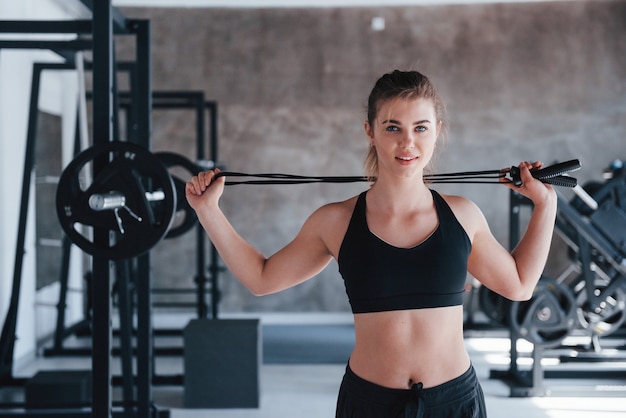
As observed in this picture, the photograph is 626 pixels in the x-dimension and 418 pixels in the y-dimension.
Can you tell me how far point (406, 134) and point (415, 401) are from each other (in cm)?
56

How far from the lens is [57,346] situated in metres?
5.43

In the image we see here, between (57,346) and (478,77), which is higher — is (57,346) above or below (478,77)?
below

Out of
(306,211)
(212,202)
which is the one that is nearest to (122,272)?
(212,202)

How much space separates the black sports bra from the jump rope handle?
0.19 meters

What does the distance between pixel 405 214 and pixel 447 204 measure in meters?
0.10

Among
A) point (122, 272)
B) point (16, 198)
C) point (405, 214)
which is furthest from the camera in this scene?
point (16, 198)

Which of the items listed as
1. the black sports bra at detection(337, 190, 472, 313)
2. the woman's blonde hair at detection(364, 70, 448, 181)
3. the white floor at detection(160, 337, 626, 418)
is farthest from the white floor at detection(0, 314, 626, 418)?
Answer: the woman's blonde hair at detection(364, 70, 448, 181)

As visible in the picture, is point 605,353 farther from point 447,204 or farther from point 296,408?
point 447,204

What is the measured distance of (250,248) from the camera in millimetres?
1659

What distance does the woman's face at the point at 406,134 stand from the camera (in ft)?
4.95

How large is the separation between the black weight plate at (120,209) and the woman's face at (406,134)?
112 centimetres

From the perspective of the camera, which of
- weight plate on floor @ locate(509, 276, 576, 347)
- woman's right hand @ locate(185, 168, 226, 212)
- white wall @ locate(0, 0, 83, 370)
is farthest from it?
white wall @ locate(0, 0, 83, 370)

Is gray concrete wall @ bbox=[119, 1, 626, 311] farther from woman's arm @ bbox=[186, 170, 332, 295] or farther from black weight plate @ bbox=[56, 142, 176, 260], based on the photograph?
woman's arm @ bbox=[186, 170, 332, 295]

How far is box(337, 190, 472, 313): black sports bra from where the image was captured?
152 centimetres
